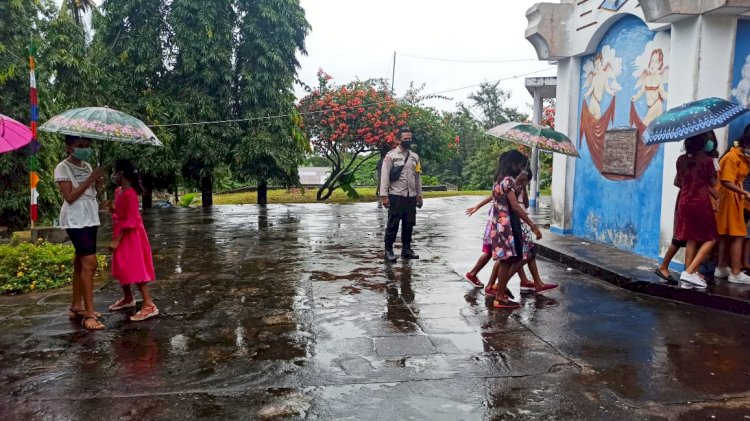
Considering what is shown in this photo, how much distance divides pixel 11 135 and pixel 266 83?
13989 mm

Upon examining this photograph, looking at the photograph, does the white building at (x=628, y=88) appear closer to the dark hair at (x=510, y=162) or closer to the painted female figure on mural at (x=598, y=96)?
the painted female figure on mural at (x=598, y=96)

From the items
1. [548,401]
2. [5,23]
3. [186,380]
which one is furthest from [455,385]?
[5,23]

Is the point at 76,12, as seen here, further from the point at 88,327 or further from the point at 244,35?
the point at 88,327

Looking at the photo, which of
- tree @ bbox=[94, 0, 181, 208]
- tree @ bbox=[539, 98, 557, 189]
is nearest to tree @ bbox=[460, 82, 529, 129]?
tree @ bbox=[539, 98, 557, 189]

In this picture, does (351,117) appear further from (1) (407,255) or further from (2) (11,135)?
(2) (11,135)

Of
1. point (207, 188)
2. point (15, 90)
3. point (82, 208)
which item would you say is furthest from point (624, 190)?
point (207, 188)

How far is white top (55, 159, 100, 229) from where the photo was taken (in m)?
5.03

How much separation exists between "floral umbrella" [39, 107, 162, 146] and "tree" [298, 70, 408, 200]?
15496 millimetres

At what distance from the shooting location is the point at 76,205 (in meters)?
5.09

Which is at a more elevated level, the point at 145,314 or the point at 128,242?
the point at 128,242

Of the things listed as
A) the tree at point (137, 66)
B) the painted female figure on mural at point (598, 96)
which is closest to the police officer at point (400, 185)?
the painted female figure on mural at point (598, 96)

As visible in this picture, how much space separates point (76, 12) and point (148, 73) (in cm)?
949

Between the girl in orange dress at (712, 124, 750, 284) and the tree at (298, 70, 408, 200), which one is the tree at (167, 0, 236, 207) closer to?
the tree at (298, 70, 408, 200)

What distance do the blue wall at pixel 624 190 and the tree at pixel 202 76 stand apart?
11246 millimetres
